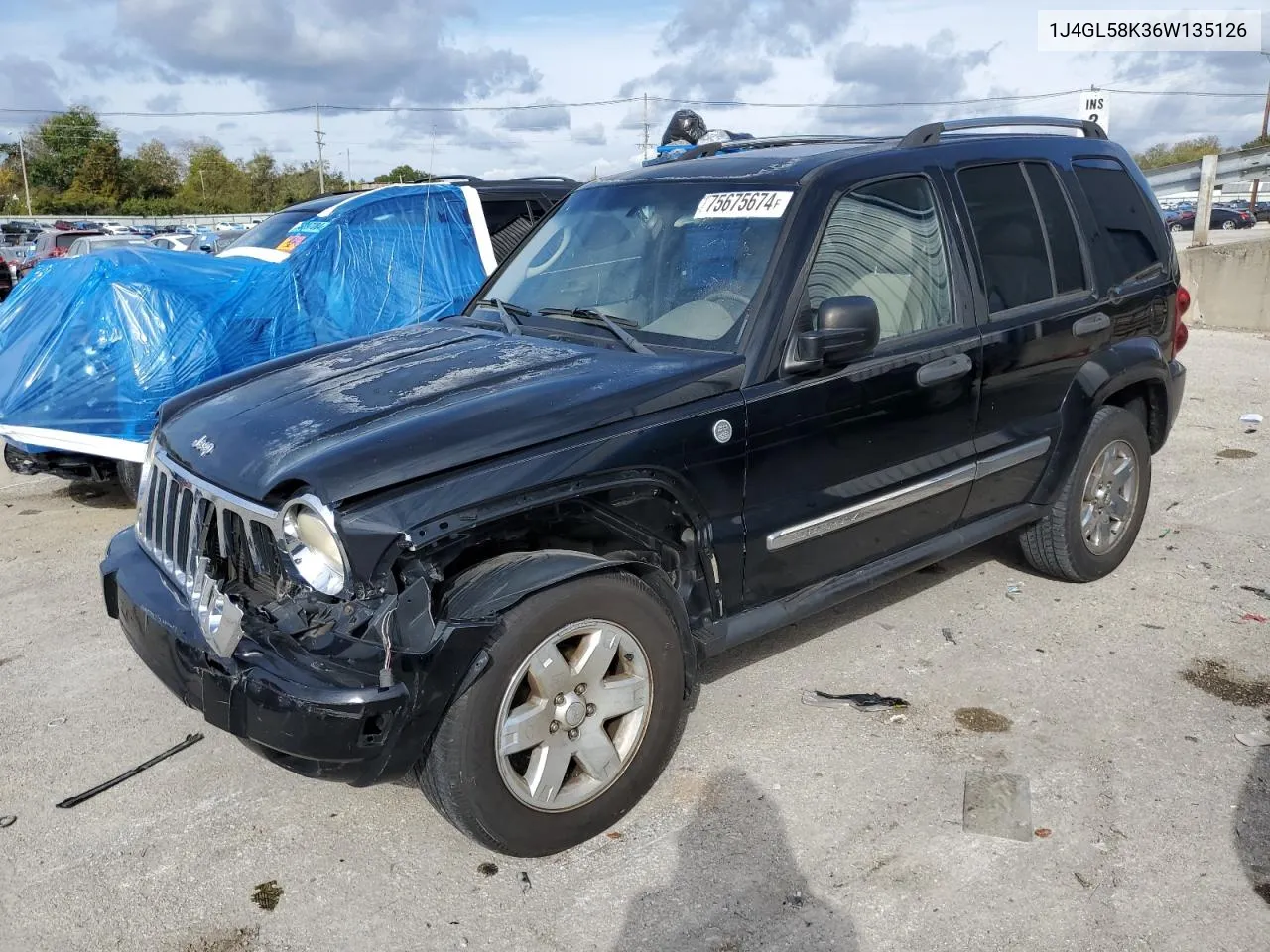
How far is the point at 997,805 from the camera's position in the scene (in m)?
3.34

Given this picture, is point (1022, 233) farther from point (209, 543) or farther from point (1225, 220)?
point (1225, 220)

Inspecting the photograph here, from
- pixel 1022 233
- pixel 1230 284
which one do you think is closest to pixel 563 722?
pixel 1022 233

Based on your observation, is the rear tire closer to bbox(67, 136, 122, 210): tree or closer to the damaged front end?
the damaged front end

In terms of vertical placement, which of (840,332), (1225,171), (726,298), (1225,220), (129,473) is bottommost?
(129,473)

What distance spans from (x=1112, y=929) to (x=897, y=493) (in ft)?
5.37

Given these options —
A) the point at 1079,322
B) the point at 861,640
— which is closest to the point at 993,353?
the point at 1079,322

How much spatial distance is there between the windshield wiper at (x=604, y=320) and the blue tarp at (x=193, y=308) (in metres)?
3.04

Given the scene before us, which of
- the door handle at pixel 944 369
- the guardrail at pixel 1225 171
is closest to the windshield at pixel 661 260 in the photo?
the door handle at pixel 944 369

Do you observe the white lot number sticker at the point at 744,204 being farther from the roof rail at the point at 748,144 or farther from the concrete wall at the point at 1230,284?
the concrete wall at the point at 1230,284

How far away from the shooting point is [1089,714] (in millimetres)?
3883

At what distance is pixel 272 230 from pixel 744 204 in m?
5.16

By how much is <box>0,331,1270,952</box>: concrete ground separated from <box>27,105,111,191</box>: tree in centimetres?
9249

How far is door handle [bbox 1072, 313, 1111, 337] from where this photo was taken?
4.51 meters

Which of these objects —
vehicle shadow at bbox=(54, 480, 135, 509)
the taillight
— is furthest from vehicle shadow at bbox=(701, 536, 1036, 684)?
vehicle shadow at bbox=(54, 480, 135, 509)
